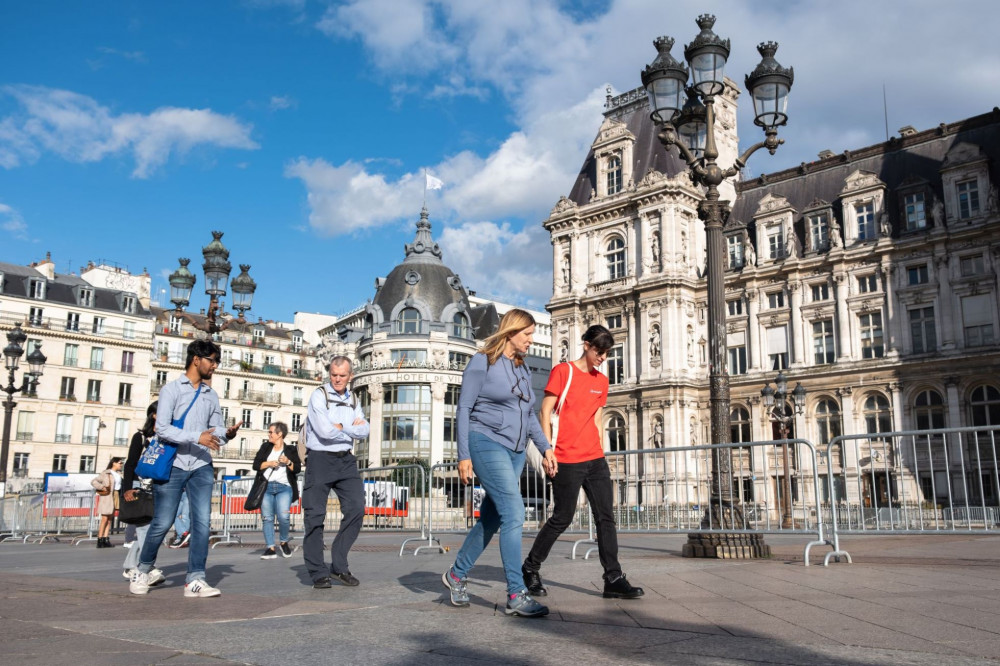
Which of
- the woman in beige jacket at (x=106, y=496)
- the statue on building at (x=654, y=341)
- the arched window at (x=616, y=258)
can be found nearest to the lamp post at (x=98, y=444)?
the arched window at (x=616, y=258)

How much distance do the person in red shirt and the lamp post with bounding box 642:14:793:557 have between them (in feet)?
14.0

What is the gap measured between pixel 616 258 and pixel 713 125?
101ft

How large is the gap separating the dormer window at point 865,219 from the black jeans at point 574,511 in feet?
112

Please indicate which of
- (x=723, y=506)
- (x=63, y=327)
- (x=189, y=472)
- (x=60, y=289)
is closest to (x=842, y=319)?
(x=723, y=506)

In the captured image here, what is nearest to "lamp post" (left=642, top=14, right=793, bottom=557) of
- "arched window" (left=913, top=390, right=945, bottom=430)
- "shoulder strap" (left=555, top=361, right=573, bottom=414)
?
"shoulder strap" (left=555, top=361, right=573, bottom=414)

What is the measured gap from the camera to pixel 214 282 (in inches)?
598

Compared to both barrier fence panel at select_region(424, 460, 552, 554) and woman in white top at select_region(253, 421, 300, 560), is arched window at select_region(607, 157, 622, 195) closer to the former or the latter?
barrier fence panel at select_region(424, 460, 552, 554)

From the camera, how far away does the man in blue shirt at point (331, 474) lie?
281 inches

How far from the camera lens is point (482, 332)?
6975 centimetres

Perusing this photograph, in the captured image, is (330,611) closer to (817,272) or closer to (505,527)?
(505,527)

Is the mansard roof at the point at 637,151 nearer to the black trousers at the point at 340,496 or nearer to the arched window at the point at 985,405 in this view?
the arched window at the point at 985,405

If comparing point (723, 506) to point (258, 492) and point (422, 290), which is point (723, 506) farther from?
point (422, 290)

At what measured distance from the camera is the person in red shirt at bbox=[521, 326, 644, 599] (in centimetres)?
611

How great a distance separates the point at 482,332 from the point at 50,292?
32315 millimetres
